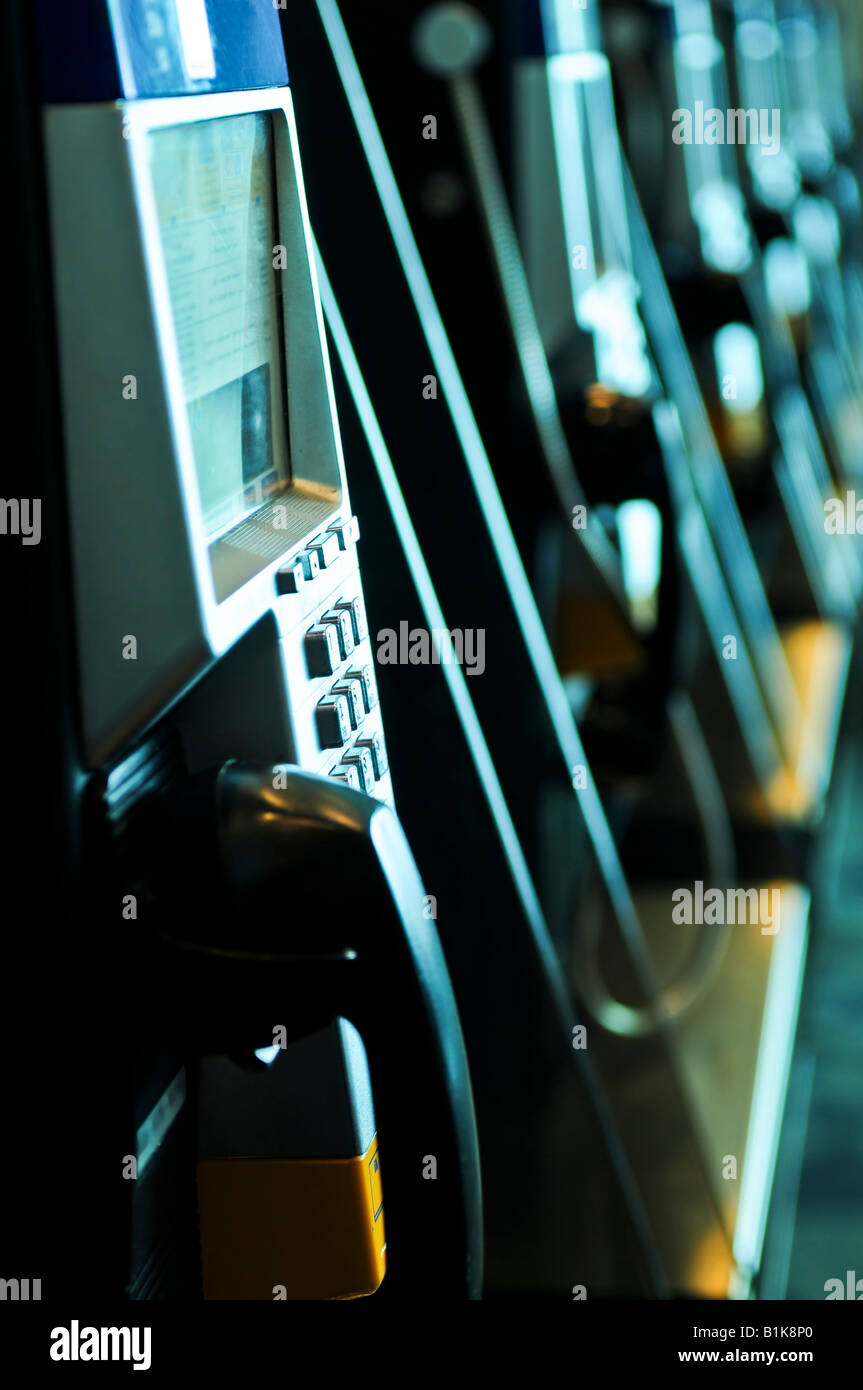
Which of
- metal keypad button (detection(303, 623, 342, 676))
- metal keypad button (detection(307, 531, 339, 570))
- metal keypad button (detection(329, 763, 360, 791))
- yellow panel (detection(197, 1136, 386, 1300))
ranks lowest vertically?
yellow panel (detection(197, 1136, 386, 1300))

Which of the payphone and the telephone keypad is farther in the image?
the telephone keypad

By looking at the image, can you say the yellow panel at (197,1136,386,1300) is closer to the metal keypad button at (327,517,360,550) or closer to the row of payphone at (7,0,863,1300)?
the row of payphone at (7,0,863,1300)

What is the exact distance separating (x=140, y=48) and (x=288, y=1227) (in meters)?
0.35

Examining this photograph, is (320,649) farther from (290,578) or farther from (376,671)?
(376,671)

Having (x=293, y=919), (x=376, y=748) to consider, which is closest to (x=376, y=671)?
(x=376, y=748)

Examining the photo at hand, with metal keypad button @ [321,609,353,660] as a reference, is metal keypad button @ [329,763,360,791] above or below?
below

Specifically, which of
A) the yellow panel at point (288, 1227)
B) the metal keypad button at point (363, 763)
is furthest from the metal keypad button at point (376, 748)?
the yellow panel at point (288, 1227)

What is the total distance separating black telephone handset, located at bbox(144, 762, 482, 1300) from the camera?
43cm

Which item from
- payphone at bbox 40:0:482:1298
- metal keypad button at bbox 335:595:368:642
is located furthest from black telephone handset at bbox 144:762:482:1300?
metal keypad button at bbox 335:595:368:642

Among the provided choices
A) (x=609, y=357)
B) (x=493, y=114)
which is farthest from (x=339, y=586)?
(x=609, y=357)

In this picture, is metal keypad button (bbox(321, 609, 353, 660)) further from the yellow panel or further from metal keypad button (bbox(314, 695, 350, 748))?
the yellow panel

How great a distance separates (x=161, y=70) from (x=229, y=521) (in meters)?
0.13
